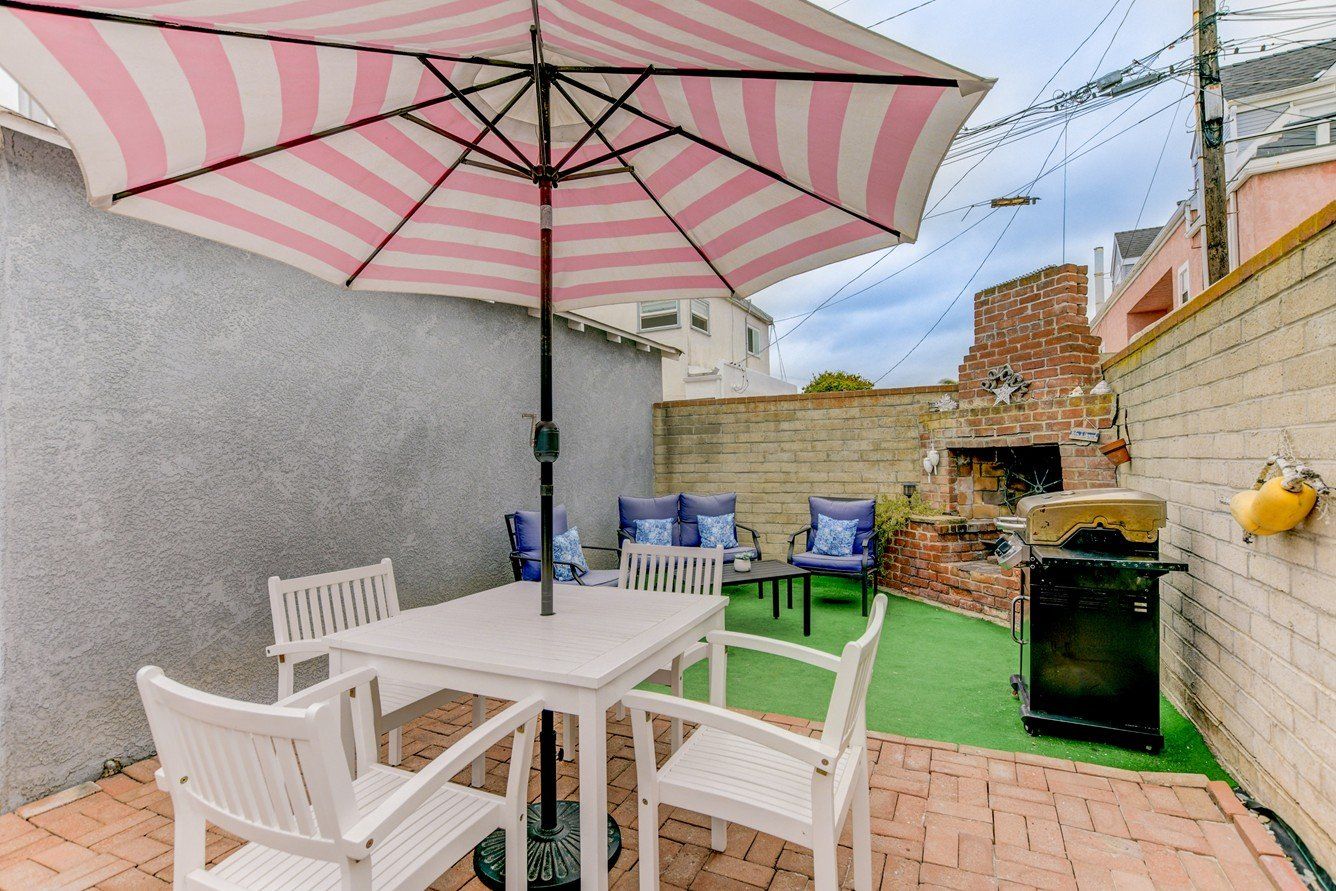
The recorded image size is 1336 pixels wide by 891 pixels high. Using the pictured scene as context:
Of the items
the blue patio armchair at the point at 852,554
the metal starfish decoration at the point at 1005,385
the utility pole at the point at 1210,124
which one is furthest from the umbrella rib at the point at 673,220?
the utility pole at the point at 1210,124

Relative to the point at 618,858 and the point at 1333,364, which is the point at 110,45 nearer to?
the point at 618,858

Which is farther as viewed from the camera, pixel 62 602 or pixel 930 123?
pixel 62 602

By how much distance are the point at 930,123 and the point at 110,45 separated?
2026 millimetres

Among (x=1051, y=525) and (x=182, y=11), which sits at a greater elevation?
(x=182, y=11)

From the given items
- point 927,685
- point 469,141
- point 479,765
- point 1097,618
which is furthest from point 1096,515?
point 469,141

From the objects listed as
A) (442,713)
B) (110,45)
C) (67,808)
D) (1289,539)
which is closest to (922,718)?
(1289,539)

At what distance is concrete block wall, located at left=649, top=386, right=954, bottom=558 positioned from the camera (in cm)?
612

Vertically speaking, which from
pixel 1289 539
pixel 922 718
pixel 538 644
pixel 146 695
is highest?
pixel 1289 539

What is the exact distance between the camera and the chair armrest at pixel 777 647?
1.87 metres

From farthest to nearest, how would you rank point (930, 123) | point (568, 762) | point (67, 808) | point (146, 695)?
point (568, 762) → point (67, 808) → point (930, 123) → point (146, 695)

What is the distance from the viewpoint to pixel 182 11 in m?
1.35

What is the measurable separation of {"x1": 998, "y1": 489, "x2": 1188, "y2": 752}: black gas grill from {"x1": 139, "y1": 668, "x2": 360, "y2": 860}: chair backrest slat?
9.34 ft

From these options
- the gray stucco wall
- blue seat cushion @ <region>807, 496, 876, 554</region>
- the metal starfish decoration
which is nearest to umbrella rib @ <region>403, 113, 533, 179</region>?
the gray stucco wall

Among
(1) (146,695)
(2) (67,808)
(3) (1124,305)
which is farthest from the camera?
(3) (1124,305)
